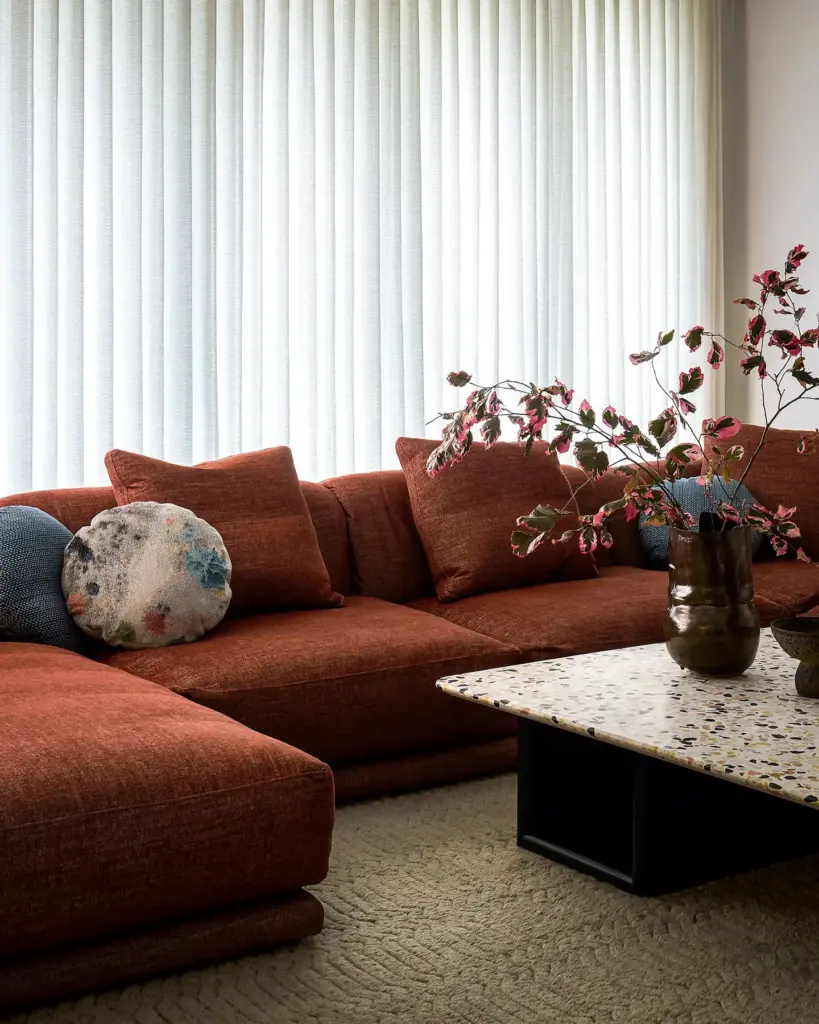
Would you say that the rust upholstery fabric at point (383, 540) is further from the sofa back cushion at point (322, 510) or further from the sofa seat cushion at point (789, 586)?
the sofa seat cushion at point (789, 586)

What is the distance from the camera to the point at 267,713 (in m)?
2.65

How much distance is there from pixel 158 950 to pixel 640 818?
879 millimetres

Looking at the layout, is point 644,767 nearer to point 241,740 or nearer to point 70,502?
point 241,740

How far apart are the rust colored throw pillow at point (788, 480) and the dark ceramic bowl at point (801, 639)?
201 centimetres

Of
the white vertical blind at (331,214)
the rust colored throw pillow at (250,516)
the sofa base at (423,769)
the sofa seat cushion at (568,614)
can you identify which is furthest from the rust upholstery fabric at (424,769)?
the white vertical blind at (331,214)

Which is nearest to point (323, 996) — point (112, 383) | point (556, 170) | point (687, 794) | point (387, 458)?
point (687, 794)

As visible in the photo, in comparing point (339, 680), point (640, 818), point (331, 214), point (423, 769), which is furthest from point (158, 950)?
point (331, 214)

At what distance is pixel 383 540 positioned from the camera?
12.2ft

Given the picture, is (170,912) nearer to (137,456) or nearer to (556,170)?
(137,456)

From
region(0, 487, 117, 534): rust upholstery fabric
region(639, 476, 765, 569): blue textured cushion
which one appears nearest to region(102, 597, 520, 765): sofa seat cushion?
region(0, 487, 117, 534): rust upholstery fabric

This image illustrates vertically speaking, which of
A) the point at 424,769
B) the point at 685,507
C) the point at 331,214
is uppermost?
the point at 331,214

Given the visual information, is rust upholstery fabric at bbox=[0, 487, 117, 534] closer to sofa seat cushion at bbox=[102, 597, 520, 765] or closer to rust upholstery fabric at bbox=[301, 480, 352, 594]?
sofa seat cushion at bbox=[102, 597, 520, 765]

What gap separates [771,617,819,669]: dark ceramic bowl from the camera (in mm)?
2119

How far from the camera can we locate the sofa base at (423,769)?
2762 millimetres
